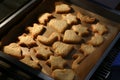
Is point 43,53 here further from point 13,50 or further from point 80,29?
point 80,29

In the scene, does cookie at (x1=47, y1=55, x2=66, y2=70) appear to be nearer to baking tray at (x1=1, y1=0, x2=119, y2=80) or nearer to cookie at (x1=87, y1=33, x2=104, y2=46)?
baking tray at (x1=1, y1=0, x2=119, y2=80)

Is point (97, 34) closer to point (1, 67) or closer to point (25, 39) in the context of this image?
point (25, 39)

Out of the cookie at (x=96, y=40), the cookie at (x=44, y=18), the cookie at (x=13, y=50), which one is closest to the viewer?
the cookie at (x=13, y=50)

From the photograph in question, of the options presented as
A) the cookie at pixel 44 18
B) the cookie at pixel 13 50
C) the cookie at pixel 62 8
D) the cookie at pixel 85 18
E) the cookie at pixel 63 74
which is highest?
the cookie at pixel 62 8

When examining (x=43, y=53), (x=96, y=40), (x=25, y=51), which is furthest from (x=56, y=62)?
(x=96, y=40)

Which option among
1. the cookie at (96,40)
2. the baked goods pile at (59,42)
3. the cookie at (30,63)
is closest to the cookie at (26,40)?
the baked goods pile at (59,42)

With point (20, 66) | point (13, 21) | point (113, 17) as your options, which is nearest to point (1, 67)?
point (20, 66)

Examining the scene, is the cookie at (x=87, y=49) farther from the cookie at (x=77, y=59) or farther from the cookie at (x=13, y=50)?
the cookie at (x=13, y=50)
